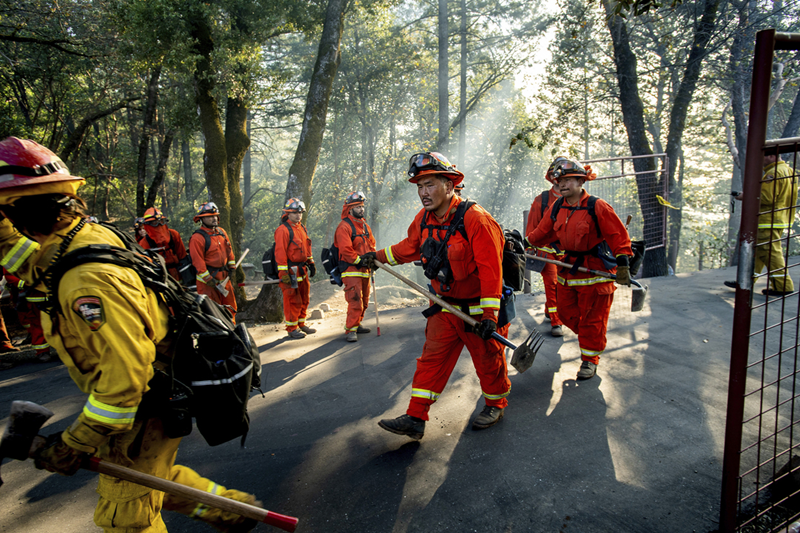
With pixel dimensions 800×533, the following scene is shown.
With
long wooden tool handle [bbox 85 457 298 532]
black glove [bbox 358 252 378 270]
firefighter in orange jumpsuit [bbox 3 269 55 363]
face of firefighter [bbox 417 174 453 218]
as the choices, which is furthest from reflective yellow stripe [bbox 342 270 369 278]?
long wooden tool handle [bbox 85 457 298 532]

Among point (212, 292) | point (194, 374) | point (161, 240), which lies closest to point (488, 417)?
point (194, 374)

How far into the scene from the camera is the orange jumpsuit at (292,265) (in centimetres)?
707

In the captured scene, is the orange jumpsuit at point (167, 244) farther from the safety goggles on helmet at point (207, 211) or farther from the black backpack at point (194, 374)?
the black backpack at point (194, 374)

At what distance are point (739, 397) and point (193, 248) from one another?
7114mm

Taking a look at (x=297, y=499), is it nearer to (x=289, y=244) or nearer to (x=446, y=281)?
(x=446, y=281)

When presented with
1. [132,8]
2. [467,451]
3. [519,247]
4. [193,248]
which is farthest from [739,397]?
[132,8]

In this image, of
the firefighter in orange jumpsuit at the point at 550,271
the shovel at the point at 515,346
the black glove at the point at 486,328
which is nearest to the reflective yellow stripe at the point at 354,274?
the firefighter in orange jumpsuit at the point at 550,271

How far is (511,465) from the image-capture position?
3143 millimetres

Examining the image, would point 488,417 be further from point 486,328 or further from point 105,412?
point 105,412

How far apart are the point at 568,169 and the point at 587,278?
1.24m

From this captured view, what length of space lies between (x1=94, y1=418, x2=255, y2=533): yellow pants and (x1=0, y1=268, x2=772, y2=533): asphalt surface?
745mm

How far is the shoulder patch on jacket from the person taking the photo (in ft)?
5.54

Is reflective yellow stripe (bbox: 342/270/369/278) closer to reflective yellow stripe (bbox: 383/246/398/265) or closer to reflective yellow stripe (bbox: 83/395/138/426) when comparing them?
reflective yellow stripe (bbox: 383/246/398/265)

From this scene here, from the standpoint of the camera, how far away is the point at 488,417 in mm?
3678
